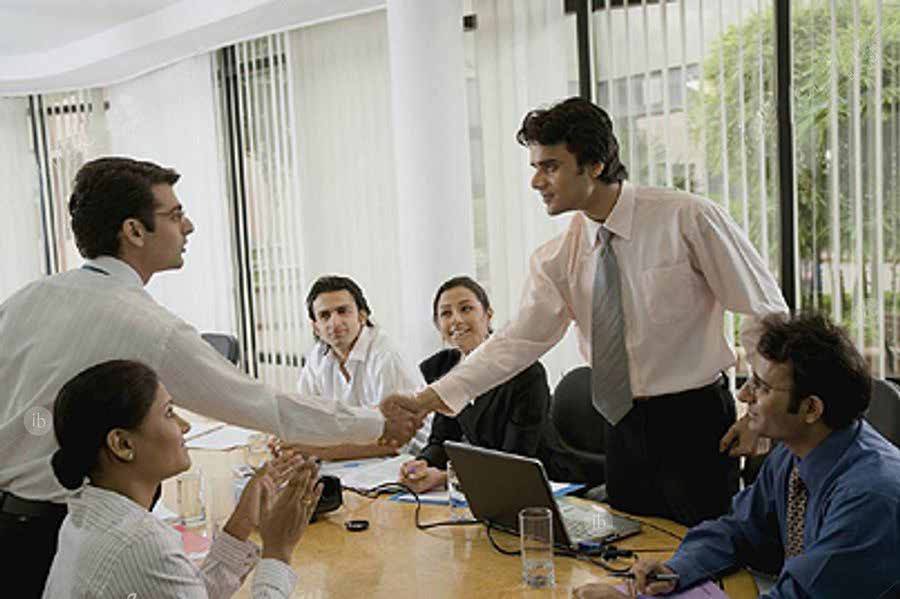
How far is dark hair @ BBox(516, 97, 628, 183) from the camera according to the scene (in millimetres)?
2334

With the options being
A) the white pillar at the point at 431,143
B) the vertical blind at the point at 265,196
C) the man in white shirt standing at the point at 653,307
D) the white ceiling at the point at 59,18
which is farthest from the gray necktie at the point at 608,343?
the white ceiling at the point at 59,18

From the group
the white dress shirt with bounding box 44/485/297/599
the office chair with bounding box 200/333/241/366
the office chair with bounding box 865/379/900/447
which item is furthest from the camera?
the office chair with bounding box 200/333/241/366

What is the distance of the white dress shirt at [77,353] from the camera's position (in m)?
1.86

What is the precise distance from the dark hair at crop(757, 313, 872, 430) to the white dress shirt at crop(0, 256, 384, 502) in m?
1.19

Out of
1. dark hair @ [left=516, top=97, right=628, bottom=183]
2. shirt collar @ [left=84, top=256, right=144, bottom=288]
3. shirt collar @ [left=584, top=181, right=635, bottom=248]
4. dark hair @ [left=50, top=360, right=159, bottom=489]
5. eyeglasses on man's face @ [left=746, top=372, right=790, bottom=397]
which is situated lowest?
eyeglasses on man's face @ [left=746, top=372, right=790, bottom=397]

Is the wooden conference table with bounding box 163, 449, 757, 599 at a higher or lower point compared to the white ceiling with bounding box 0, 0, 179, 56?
lower

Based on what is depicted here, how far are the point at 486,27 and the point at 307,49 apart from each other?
1.40 metres

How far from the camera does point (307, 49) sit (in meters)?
5.69

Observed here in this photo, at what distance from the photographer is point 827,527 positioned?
1.55 m

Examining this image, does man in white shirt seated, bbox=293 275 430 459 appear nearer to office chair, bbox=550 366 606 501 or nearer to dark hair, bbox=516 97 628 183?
office chair, bbox=550 366 606 501

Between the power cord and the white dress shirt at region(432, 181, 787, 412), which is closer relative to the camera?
the power cord

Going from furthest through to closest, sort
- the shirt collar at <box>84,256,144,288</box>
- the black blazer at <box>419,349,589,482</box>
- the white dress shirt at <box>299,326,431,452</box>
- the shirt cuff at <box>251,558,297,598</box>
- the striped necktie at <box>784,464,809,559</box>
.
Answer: the white dress shirt at <box>299,326,431,452</box>, the black blazer at <box>419,349,589,482</box>, the shirt collar at <box>84,256,144,288</box>, the striped necktie at <box>784,464,809,559</box>, the shirt cuff at <box>251,558,297,598</box>

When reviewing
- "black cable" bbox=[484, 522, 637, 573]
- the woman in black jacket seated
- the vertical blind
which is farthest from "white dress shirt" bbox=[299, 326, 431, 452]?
the vertical blind

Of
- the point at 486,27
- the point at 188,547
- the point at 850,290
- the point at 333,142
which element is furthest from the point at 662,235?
the point at 333,142
